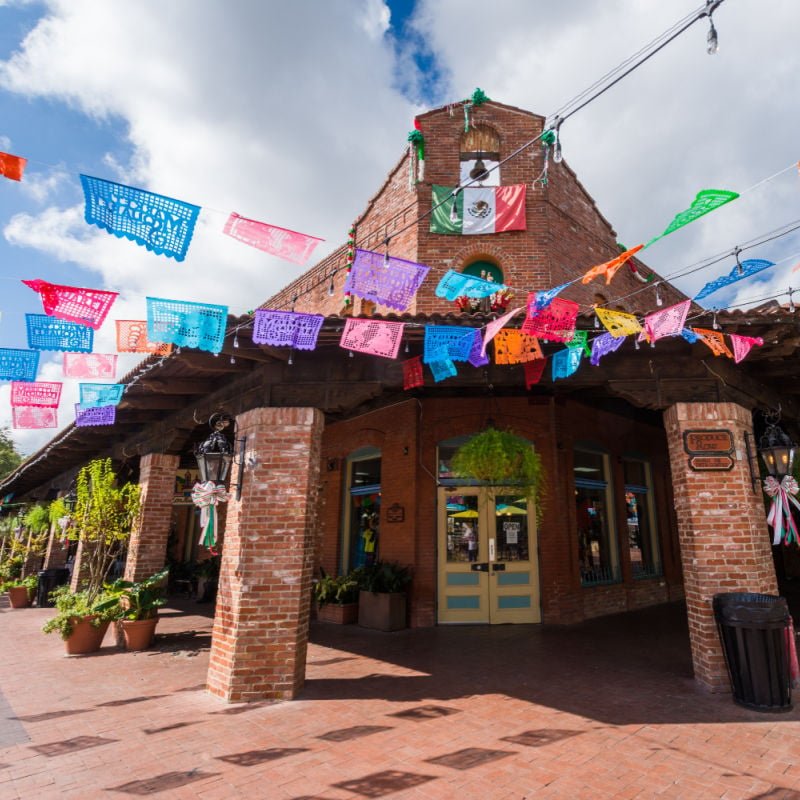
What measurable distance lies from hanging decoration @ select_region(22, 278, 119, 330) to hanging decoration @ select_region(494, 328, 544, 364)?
3975 millimetres

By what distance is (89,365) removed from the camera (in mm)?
6480

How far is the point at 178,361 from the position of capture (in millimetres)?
5949

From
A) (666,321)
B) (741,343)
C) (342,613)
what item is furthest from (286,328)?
(342,613)

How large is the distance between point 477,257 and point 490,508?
16.0ft

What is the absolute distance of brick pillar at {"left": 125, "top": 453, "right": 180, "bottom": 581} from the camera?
8414 mm

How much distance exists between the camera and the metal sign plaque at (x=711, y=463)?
217 inches

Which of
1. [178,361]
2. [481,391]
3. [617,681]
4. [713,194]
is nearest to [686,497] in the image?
[617,681]

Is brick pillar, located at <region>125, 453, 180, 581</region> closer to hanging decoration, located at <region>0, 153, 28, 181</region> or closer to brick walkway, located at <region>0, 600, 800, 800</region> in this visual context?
brick walkway, located at <region>0, 600, 800, 800</region>

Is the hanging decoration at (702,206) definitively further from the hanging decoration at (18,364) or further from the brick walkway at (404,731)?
the hanging decoration at (18,364)

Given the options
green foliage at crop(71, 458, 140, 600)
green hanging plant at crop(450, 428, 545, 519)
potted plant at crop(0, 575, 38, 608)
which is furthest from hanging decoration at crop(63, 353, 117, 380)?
potted plant at crop(0, 575, 38, 608)

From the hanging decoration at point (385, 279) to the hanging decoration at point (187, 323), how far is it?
136 cm

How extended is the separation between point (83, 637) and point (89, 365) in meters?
3.75

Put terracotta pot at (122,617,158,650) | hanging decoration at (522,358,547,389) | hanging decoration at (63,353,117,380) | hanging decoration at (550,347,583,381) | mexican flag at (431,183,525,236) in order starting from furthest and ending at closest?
mexican flag at (431,183,525,236) < terracotta pot at (122,617,158,650) < hanging decoration at (63,353,117,380) < hanging decoration at (522,358,547,389) < hanging decoration at (550,347,583,381)

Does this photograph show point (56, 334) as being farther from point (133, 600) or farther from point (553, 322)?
point (553, 322)
